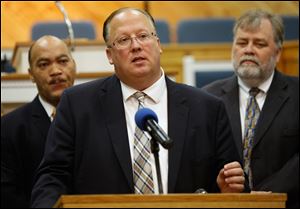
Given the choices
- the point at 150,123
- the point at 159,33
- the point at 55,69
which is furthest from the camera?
the point at 159,33

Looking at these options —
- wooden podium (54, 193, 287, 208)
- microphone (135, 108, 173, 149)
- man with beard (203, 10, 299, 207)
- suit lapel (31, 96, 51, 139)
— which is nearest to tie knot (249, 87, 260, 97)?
man with beard (203, 10, 299, 207)

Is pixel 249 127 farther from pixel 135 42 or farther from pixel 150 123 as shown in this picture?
pixel 150 123

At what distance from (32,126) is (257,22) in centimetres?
145

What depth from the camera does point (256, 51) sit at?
15.6 feet

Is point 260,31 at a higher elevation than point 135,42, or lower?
higher

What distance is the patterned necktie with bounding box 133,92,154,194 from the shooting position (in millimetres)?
3252

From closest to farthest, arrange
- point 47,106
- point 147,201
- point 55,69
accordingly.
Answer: point 147,201, point 47,106, point 55,69

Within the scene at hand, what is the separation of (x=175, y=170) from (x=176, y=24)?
5805 mm

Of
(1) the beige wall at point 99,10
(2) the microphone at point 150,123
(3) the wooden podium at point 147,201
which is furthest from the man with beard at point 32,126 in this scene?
(1) the beige wall at point 99,10

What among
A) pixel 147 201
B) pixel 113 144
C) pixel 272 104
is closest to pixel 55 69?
pixel 272 104

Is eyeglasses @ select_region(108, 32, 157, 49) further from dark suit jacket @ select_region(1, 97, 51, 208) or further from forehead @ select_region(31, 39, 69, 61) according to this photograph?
forehead @ select_region(31, 39, 69, 61)

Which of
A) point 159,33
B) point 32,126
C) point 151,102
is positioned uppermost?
point 159,33

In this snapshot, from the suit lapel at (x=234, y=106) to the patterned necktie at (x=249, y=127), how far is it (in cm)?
4

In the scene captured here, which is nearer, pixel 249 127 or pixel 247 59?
pixel 249 127
